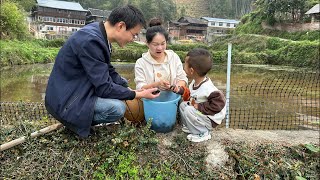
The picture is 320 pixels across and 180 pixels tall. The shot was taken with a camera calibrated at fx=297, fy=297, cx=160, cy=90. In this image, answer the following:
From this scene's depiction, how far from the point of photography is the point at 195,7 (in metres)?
84.6

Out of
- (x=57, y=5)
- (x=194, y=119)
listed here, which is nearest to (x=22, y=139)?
(x=194, y=119)

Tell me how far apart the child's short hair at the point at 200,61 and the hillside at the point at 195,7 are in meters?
78.8

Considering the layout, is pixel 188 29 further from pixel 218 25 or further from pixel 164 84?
pixel 164 84

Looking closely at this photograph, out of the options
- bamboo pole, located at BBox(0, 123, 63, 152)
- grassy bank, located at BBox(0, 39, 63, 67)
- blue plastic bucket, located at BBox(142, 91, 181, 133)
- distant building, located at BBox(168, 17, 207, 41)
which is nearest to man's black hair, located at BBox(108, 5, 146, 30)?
blue plastic bucket, located at BBox(142, 91, 181, 133)

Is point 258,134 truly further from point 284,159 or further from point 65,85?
point 65,85

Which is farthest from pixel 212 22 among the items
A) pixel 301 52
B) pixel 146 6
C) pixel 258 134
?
pixel 258 134

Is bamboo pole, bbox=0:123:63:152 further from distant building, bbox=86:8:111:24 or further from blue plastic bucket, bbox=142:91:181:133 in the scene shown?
distant building, bbox=86:8:111:24

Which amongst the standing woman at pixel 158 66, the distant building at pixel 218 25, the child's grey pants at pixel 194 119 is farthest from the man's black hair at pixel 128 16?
the distant building at pixel 218 25

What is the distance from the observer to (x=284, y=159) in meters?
3.44

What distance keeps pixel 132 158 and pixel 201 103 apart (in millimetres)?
966

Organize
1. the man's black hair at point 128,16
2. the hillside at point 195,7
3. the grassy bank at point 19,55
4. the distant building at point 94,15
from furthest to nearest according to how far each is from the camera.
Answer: the hillside at point 195,7, the distant building at point 94,15, the grassy bank at point 19,55, the man's black hair at point 128,16

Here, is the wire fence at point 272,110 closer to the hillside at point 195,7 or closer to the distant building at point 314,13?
the distant building at point 314,13

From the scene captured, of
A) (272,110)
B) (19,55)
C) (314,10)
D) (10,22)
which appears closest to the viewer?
(272,110)

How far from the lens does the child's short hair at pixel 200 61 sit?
3.28m
